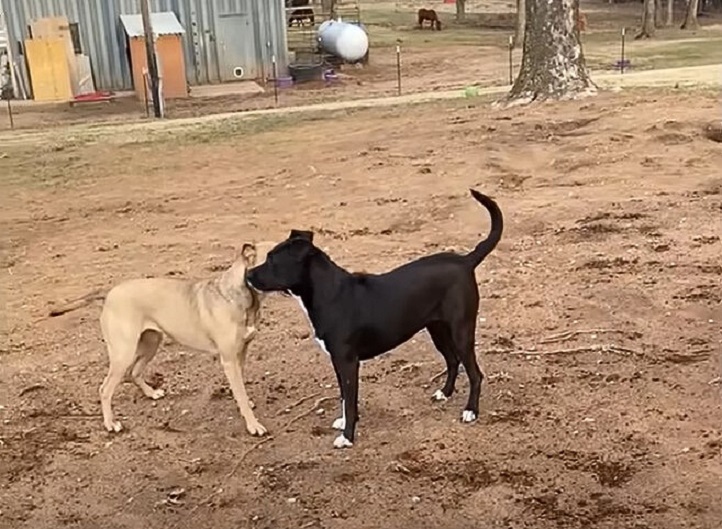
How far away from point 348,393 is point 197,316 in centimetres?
78

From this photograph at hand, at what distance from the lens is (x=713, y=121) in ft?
37.9

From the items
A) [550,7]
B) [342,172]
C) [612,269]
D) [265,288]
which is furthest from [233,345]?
[550,7]

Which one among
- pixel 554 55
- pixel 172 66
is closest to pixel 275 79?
pixel 172 66

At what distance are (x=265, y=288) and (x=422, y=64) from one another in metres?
26.0

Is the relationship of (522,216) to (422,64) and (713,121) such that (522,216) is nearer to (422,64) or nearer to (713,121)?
(713,121)

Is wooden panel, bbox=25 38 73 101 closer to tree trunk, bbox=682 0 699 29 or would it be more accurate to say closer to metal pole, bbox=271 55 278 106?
metal pole, bbox=271 55 278 106

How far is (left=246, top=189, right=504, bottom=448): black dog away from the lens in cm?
464

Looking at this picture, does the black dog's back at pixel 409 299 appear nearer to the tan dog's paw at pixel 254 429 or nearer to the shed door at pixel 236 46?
the tan dog's paw at pixel 254 429

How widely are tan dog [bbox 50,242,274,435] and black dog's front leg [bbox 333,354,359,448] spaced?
0.44 meters

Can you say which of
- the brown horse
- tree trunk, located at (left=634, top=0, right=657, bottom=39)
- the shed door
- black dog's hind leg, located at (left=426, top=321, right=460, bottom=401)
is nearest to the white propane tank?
the shed door

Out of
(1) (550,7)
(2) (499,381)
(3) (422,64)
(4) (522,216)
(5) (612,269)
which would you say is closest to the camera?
(2) (499,381)

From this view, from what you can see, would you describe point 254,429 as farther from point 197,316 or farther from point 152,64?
point 152,64

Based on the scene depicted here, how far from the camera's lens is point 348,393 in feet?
Answer: 15.8

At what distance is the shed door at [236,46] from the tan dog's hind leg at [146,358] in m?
22.9
